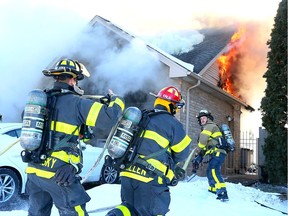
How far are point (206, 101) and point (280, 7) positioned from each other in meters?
3.65

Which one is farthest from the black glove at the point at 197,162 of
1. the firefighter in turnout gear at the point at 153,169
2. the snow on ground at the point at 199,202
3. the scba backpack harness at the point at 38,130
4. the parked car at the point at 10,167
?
the scba backpack harness at the point at 38,130

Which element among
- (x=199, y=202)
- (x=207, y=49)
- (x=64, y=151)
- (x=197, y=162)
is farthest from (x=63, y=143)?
(x=207, y=49)

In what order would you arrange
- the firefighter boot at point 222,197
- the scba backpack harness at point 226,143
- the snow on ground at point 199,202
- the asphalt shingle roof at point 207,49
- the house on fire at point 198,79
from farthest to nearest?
the asphalt shingle roof at point 207,49 → the house on fire at point 198,79 → the scba backpack harness at point 226,143 → the firefighter boot at point 222,197 → the snow on ground at point 199,202

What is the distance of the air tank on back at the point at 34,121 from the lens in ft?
10.5

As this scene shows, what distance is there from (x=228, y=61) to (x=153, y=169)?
1208 centimetres

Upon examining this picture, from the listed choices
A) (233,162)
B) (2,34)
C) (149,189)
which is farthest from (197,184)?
(2,34)

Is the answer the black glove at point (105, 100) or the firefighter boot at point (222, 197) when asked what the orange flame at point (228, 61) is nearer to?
the firefighter boot at point (222, 197)

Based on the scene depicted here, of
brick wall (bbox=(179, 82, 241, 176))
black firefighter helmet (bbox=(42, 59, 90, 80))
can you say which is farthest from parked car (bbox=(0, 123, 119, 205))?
brick wall (bbox=(179, 82, 241, 176))

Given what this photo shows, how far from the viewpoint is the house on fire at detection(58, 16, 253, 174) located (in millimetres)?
10586

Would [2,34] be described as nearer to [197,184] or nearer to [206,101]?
[206,101]

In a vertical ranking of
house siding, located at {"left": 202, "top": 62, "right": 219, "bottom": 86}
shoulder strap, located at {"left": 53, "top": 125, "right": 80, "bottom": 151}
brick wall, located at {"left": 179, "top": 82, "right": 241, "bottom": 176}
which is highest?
house siding, located at {"left": 202, "top": 62, "right": 219, "bottom": 86}

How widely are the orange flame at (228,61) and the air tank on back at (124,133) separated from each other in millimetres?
10832

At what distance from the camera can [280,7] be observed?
11.1m

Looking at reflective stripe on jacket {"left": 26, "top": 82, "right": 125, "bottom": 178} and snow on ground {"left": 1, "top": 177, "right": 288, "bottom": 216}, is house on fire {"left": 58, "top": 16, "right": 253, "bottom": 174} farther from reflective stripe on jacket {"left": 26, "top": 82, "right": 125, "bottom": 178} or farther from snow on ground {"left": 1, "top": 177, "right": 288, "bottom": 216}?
reflective stripe on jacket {"left": 26, "top": 82, "right": 125, "bottom": 178}
